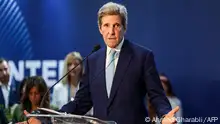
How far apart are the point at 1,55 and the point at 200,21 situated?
227 cm

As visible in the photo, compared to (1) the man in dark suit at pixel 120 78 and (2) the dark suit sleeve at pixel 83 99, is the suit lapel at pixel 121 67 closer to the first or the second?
(1) the man in dark suit at pixel 120 78

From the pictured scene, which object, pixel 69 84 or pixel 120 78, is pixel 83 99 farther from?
pixel 69 84

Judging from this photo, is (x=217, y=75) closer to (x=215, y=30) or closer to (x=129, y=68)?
(x=215, y=30)

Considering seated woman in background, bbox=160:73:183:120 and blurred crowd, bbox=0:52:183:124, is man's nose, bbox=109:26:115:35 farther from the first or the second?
seated woman in background, bbox=160:73:183:120

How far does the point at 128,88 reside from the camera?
282 centimetres

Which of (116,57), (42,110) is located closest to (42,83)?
(116,57)

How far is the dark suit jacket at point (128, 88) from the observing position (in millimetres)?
2824

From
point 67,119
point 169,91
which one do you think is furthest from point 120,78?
point 169,91

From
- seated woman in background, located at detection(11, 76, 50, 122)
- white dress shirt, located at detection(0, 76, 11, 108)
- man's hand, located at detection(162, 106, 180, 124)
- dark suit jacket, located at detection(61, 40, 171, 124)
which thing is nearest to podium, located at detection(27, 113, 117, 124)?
man's hand, located at detection(162, 106, 180, 124)

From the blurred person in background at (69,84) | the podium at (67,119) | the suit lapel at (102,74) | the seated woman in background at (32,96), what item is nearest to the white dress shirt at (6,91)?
the blurred person in background at (69,84)

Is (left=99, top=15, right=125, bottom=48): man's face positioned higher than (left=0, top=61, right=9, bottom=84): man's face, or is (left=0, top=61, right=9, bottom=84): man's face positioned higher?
(left=99, top=15, right=125, bottom=48): man's face

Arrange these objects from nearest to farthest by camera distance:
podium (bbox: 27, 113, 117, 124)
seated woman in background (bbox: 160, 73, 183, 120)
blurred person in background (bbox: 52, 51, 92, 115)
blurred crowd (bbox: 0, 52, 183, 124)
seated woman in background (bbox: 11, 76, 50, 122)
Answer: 1. podium (bbox: 27, 113, 117, 124)
2. seated woman in background (bbox: 11, 76, 50, 122)
3. blurred crowd (bbox: 0, 52, 183, 124)
4. blurred person in background (bbox: 52, 51, 92, 115)
5. seated woman in background (bbox: 160, 73, 183, 120)

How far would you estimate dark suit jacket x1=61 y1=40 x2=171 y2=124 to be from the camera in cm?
282

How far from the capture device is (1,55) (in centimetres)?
612
